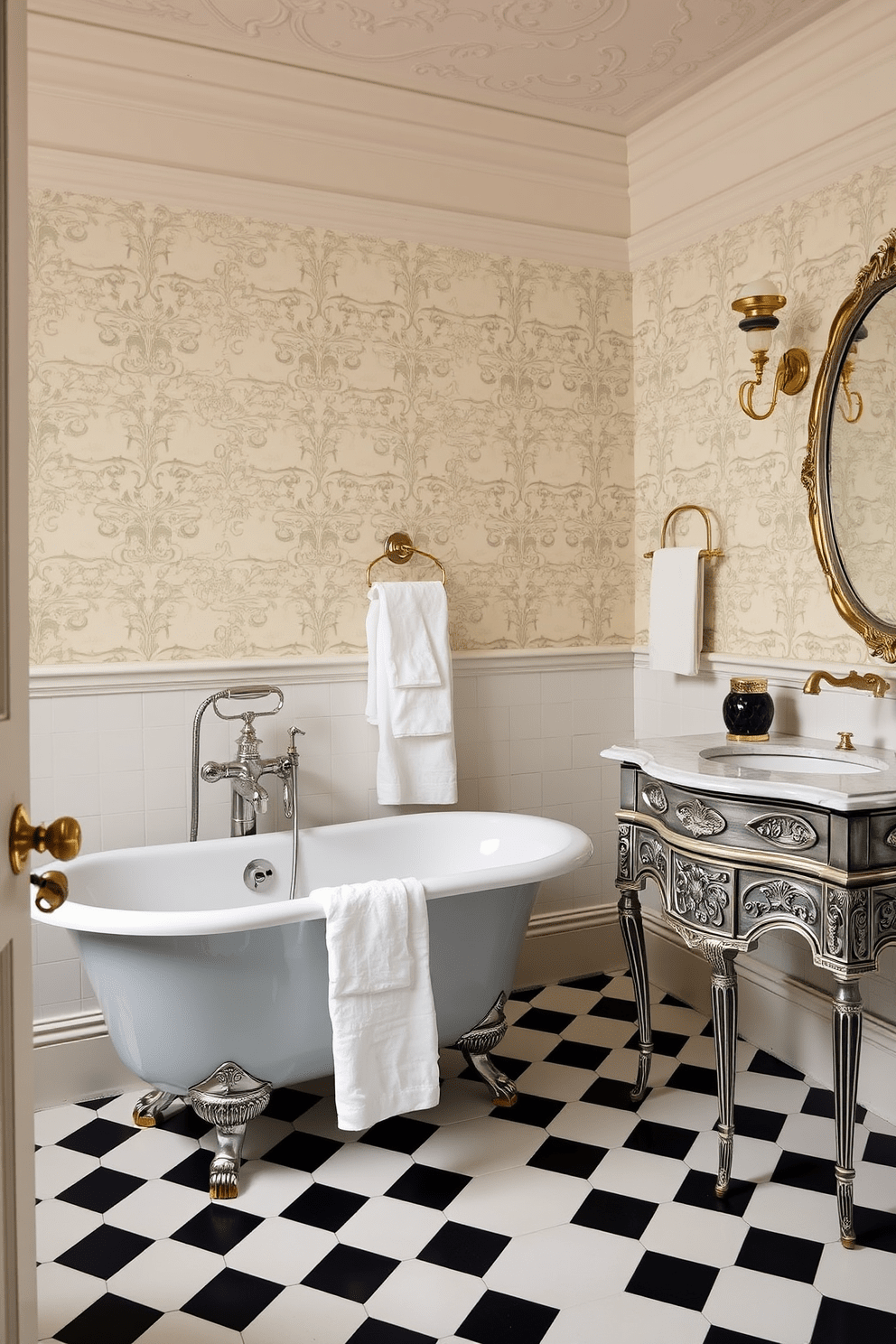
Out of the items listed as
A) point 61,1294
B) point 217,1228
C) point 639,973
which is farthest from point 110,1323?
point 639,973

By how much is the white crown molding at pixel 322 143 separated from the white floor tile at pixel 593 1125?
7.97ft

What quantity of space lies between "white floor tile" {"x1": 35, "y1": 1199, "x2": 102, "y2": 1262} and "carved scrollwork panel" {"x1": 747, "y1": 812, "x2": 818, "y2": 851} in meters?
1.54

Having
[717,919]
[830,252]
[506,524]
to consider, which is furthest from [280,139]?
[717,919]

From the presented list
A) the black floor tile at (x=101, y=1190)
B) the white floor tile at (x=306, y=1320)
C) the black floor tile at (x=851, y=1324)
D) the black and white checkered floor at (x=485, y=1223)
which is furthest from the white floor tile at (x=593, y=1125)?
the black floor tile at (x=101, y=1190)

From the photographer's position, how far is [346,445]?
3018 mm

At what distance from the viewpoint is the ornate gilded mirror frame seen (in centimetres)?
242

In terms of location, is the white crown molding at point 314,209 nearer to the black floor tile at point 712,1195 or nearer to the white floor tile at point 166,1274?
the white floor tile at point 166,1274

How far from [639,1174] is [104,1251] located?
1101 millimetres

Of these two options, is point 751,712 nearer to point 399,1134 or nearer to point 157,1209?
point 399,1134

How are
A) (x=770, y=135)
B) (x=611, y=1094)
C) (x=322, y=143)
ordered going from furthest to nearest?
(x=322, y=143), (x=770, y=135), (x=611, y=1094)

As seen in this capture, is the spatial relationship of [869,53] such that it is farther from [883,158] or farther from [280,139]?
[280,139]

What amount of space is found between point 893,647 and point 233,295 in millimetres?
1918

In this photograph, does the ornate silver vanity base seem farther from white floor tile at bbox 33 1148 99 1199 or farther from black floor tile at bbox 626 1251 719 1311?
black floor tile at bbox 626 1251 719 1311

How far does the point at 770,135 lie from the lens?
2787 mm
